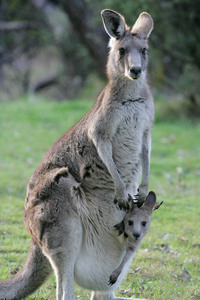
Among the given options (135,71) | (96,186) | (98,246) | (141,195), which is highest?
(135,71)

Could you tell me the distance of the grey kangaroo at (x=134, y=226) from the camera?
3.95m

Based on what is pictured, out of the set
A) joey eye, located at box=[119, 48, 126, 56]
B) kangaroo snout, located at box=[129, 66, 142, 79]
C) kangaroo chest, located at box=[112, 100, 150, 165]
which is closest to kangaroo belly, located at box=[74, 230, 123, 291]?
kangaroo chest, located at box=[112, 100, 150, 165]

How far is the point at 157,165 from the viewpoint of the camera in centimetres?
991

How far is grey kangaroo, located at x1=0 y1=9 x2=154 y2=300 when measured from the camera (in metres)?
3.86

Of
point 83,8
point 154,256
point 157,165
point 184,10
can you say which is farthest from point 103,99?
point 83,8

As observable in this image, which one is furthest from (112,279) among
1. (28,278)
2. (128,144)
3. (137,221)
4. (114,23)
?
(114,23)

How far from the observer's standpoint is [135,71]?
13.0 ft

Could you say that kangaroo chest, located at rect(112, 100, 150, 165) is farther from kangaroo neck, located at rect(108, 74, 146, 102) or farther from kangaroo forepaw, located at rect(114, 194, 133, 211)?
kangaroo forepaw, located at rect(114, 194, 133, 211)

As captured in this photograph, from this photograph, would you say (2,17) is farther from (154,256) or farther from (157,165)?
(154,256)

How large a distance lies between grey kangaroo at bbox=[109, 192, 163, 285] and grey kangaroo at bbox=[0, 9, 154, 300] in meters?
0.07

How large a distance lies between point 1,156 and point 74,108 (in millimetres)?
4612

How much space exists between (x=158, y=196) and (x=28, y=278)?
427cm

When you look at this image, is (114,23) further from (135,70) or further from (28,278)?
(28,278)

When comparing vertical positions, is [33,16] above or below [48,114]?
above
